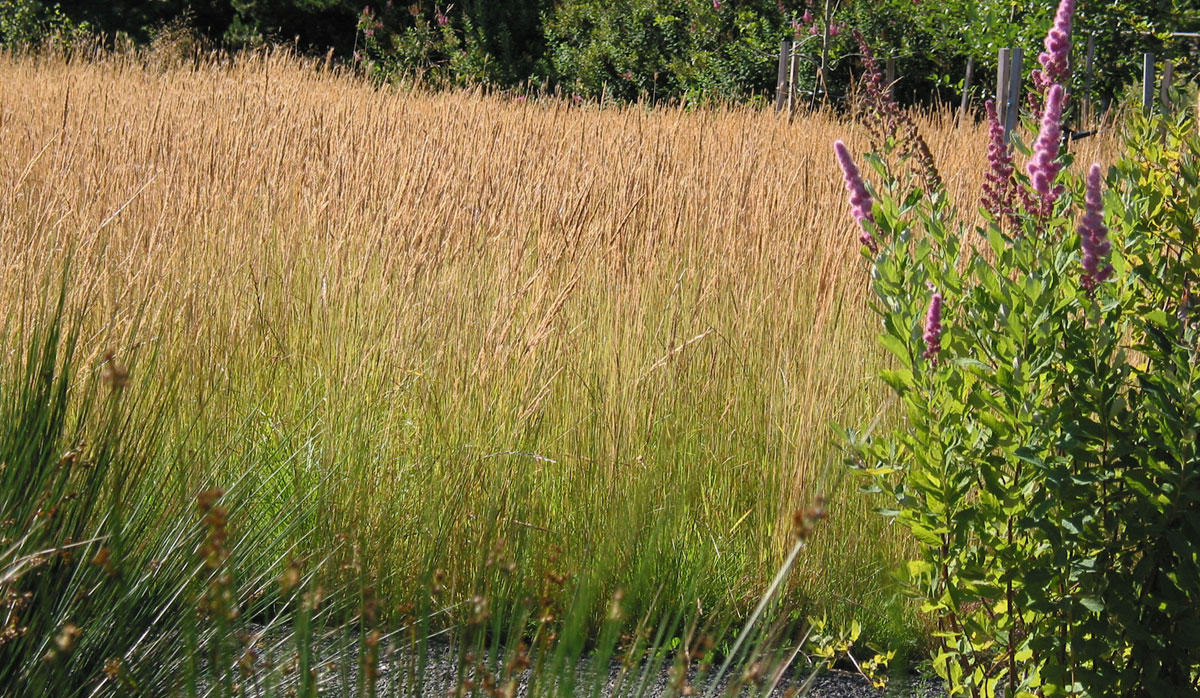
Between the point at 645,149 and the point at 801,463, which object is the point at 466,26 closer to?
the point at 645,149

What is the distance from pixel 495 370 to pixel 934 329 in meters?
1.18

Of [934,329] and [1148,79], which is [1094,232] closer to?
[934,329]

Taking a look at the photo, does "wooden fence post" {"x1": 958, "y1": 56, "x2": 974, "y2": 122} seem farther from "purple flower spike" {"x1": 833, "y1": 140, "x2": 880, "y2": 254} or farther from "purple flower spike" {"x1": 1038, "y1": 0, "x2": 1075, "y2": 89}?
"purple flower spike" {"x1": 833, "y1": 140, "x2": 880, "y2": 254}

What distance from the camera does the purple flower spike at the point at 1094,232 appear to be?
1.40m

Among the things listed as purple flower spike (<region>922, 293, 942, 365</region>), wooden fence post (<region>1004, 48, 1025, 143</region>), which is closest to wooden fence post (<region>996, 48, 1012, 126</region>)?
wooden fence post (<region>1004, 48, 1025, 143</region>)

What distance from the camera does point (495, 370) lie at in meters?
2.46

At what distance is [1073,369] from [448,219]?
2526mm

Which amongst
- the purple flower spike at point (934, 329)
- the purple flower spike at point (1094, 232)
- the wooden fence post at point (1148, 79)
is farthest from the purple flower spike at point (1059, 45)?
the wooden fence post at point (1148, 79)

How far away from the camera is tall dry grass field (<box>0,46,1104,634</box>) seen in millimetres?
2166

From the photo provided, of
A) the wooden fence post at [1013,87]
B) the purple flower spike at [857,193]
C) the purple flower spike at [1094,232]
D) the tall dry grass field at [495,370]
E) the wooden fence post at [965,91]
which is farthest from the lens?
the wooden fence post at [965,91]

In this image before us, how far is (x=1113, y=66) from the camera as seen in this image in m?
10.7

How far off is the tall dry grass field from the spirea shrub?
22 centimetres

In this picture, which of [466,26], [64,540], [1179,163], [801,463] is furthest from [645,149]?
[466,26]

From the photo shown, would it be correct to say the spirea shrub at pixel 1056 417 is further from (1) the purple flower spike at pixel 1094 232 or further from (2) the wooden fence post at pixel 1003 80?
(2) the wooden fence post at pixel 1003 80
